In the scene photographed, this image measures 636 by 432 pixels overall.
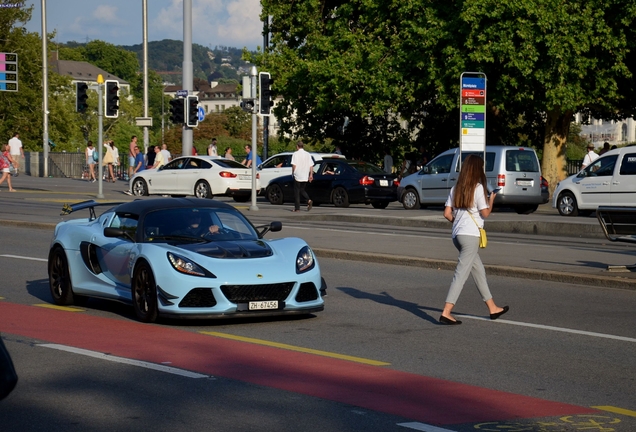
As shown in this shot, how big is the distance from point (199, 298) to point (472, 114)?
15847 millimetres

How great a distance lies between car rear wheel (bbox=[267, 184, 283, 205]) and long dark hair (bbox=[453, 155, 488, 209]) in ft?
76.5

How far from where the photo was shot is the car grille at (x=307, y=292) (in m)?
10.6

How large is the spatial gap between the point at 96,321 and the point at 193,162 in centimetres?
2545

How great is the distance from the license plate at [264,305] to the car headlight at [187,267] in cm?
48

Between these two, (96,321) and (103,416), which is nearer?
(103,416)

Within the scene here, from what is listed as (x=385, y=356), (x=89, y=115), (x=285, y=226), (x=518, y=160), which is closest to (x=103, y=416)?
(x=385, y=356)

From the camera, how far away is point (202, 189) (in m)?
35.5

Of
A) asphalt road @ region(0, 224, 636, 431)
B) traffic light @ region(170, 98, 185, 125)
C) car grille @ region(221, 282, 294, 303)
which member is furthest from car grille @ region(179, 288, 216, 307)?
traffic light @ region(170, 98, 185, 125)

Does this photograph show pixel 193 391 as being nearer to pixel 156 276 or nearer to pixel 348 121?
pixel 156 276

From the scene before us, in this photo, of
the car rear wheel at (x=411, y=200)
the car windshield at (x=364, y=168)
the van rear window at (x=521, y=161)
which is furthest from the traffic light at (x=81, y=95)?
the van rear window at (x=521, y=161)

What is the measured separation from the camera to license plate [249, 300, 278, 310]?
10.4 metres

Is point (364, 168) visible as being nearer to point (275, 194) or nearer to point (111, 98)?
point (275, 194)

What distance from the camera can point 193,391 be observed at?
7.41 meters

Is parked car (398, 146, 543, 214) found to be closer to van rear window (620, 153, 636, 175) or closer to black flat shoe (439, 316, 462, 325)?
van rear window (620, 153, 636, 175)
